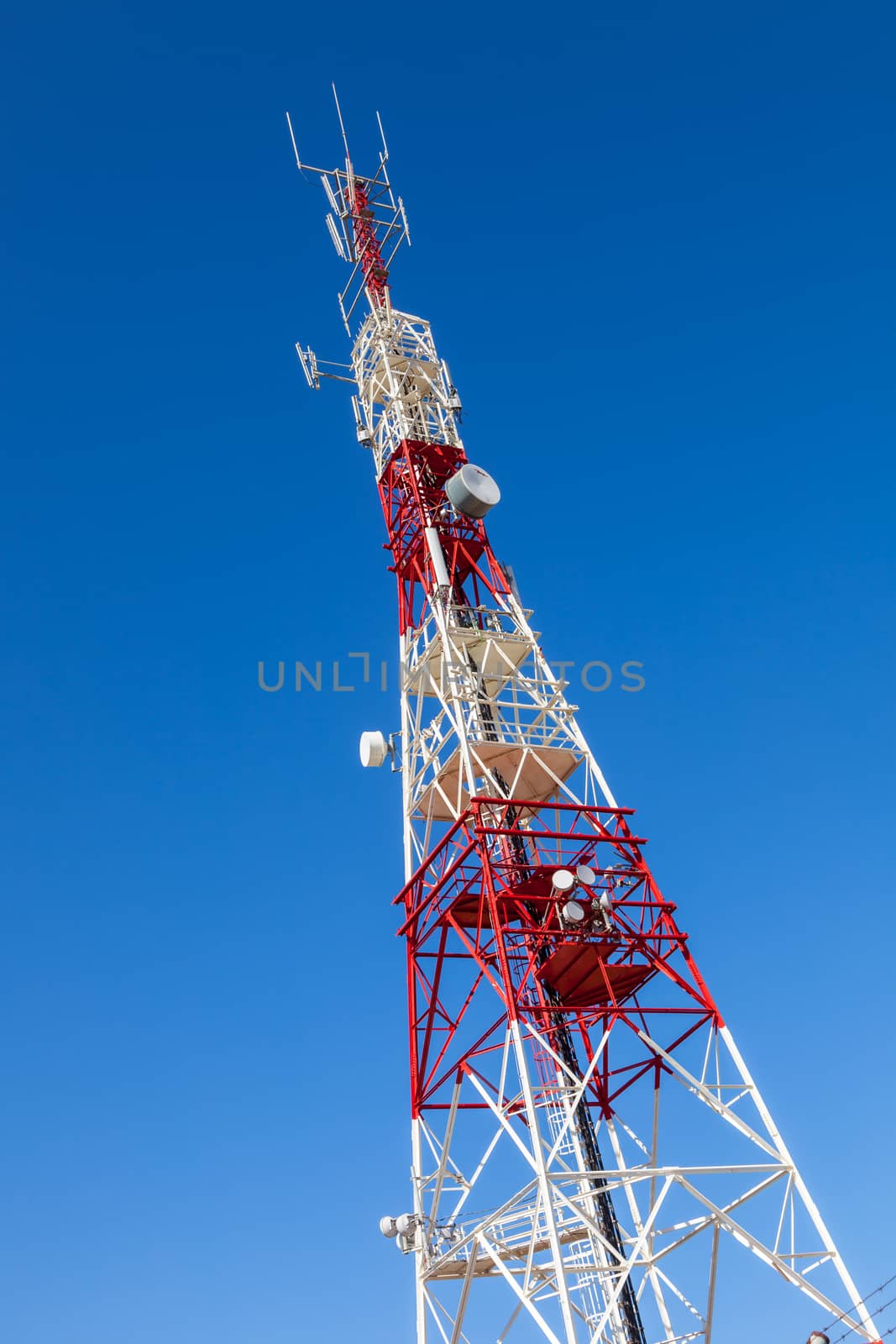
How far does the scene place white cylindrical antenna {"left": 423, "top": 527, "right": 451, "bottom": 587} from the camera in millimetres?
37875

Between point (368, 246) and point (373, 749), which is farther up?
point (368, 246)

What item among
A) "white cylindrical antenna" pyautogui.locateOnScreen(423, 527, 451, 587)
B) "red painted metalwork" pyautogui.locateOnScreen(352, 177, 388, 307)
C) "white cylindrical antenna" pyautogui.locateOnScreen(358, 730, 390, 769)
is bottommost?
"white cylindrical antenna" pyautogui.locateOnScreen(358, 730, 390, 769)

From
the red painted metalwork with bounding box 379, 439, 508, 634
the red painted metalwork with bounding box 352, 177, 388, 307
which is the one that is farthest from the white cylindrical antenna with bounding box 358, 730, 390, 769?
the red painted metalwork with bounding box 352, 177, 388, 307

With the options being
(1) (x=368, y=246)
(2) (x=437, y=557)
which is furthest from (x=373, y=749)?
(1) (x=368, y=246)

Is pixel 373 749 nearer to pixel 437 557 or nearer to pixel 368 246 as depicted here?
pixel 437 557

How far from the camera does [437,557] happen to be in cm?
3856

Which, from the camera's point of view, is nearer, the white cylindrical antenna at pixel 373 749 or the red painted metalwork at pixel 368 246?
the white cylindrical antenna at pixel 373 749

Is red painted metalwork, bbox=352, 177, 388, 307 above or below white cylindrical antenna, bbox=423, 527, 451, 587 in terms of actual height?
above

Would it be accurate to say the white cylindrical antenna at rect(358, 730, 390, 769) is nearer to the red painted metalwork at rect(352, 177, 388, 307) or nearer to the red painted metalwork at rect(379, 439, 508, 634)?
the red painted metalwork at rect(379, 439, 508, 634)

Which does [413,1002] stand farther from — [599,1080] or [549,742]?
[549,742]

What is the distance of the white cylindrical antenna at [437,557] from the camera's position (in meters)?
37.9

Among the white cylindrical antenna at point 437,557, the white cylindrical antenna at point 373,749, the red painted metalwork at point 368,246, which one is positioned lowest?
the white cylindrical antenna at point 373,749

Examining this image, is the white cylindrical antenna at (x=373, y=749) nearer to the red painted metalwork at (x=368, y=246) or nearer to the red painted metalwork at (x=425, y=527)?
the red painted metalwork at (x=425, y=527)

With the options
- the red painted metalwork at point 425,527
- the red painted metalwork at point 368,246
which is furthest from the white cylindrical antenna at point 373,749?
the red painted metalwork at point 368,246
